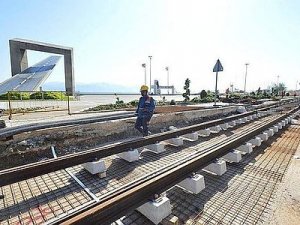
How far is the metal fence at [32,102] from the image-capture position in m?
15.5

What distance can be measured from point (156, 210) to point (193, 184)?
111cm

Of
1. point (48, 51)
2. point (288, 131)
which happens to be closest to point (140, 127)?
point (288, 131)

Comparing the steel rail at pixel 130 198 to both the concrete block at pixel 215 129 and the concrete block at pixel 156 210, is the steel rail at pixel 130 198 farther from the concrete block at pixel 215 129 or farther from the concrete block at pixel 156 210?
the concrete block at pixel 215 129

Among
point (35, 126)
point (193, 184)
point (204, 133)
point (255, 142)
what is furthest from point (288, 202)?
point (35, 126)

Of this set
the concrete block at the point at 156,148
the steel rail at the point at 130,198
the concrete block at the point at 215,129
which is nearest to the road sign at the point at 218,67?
the concrete block at the point at 215,129

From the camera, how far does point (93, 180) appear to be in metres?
4.45

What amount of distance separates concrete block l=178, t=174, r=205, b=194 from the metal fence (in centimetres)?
1333

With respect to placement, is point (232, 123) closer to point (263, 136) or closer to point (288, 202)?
point (263, 136)

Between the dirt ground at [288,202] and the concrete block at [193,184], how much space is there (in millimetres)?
1173

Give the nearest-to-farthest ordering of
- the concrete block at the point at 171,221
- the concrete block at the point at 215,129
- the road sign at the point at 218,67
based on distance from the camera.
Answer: the concrete block at the point at 171,221 < the concrete block at the point at 215,129 < the road sign at the point at 218,67

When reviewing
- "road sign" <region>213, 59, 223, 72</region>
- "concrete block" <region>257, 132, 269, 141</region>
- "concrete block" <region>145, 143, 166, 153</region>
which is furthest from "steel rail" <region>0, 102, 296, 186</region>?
"road sign" <region>213, 59, 223, 72</region>

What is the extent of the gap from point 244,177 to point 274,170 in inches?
39.6

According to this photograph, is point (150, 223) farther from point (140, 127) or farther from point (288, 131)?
point (288, 131)

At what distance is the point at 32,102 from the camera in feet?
61.0
